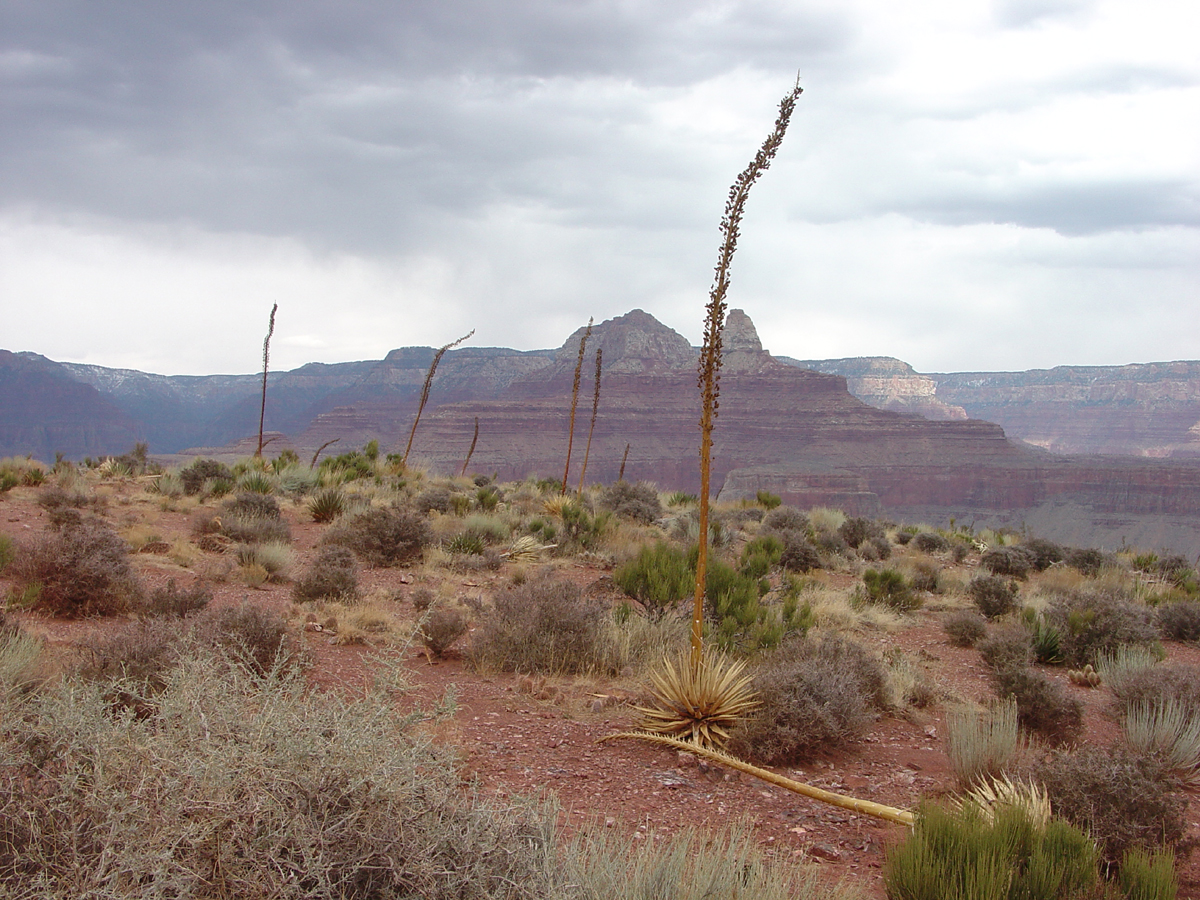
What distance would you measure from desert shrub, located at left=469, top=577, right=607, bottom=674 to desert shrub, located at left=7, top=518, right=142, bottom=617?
3.75 meters

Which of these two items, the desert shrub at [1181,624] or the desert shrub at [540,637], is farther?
the desert shrub at [1181,624]

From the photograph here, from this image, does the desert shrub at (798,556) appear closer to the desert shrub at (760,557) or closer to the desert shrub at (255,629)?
the desert shrub at (760,557)

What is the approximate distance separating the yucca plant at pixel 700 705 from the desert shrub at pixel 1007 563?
12832mm

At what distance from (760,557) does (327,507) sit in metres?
9.46

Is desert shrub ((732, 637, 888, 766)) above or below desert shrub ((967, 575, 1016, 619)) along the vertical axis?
above

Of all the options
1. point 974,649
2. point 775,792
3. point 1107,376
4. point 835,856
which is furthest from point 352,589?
point 1107,376

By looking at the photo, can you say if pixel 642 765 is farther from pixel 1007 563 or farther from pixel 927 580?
pixel 1007 563

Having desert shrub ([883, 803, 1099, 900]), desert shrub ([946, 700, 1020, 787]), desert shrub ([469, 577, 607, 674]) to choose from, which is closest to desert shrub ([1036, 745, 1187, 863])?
desert shrub ([946, 700, 1020, 787])

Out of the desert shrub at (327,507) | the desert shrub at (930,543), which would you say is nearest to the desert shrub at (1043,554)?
the desert shrub at (930,543)

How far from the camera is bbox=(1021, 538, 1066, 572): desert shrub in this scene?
1777 centimetres

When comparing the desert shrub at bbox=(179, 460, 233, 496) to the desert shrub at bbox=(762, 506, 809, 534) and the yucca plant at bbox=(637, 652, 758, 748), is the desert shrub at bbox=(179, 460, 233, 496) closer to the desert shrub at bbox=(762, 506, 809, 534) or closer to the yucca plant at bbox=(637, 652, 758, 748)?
the desert shrub at bbox=(762, 506, 809, 534)

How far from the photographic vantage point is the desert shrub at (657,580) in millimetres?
8922

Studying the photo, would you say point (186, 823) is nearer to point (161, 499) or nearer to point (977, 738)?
point (977, 738)

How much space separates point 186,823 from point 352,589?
293 inches
